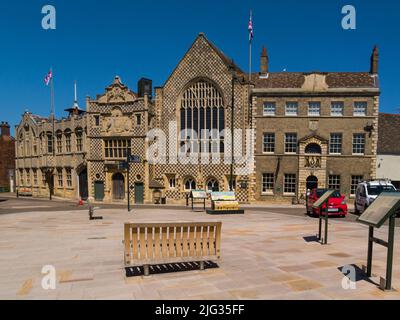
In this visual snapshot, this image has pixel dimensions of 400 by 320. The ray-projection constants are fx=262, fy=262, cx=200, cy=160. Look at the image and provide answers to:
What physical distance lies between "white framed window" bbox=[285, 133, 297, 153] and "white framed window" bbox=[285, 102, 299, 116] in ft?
6.81

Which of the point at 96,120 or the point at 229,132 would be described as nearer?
the point at 229,132

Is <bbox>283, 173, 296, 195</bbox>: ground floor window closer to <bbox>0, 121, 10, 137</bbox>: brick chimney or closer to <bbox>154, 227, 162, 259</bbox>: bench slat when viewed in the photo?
<bbox>154, 227, 162, 259</bbox>: bench slat

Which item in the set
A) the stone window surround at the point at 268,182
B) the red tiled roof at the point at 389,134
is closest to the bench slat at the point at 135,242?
the stone window surround at the point at 268,182

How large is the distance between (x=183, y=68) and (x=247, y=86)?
7.20 m

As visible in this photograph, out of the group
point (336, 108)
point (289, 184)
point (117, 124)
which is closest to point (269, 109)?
point (336, 108)

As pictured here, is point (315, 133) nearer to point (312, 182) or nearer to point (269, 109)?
point (312, 182)

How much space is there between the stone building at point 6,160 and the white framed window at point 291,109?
48.3 m

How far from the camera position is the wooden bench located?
16.8 ft

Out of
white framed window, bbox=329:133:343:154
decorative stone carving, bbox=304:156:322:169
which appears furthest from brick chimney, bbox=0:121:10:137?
white framed window, bbox=329:133:343:154

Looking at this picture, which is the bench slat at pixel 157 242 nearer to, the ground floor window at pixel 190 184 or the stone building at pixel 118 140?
the ground floor window at pixel 190 184

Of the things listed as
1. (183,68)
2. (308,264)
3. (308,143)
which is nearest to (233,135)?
(308,143)

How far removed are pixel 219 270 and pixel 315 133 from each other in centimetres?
2290

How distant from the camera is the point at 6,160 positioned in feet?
156
